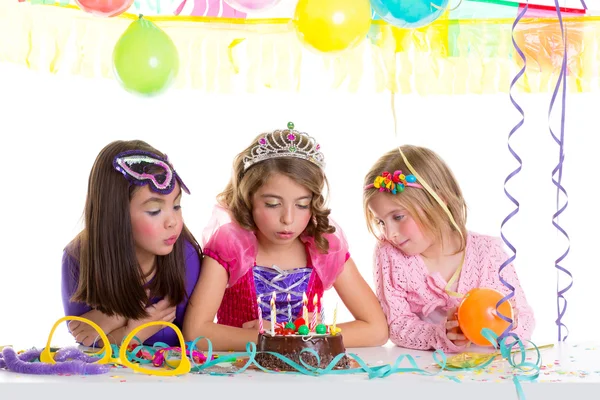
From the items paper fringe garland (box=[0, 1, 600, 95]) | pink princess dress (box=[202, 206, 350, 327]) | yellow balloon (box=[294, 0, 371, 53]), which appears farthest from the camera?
paper fringe garland (box=[0, 1, 600, 95])

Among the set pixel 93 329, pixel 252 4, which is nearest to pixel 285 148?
pixel 252 4

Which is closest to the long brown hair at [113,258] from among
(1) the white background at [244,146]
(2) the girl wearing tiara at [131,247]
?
(2) the girl wearing tiara at [131,247]

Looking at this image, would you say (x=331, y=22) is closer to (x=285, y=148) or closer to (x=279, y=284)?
(x=285, y=148)

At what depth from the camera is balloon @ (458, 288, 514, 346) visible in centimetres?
199

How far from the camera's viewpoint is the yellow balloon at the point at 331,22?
2260mm

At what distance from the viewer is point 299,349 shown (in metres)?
1.79

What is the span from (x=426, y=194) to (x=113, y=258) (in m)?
1.05

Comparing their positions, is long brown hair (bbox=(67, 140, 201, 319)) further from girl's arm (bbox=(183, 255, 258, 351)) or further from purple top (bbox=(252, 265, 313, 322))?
purple top (bbox=(252, 265, 313, 322))

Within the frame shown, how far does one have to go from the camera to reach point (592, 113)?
429 centimetres

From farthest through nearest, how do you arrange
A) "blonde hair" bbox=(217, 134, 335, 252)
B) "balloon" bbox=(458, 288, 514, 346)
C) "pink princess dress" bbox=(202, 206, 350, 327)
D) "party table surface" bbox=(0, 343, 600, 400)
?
"pink princess dress" bbox=(202, 206, 350, 327) → "blonde hair" bbox=(217, 134, 335, 252) → "balloon" bbox=(458, 288, 514, 346) → "party table surface" bbox=(0, 343, 600, 400)

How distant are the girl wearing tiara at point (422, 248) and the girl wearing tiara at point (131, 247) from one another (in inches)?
26.3

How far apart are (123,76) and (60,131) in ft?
5.88

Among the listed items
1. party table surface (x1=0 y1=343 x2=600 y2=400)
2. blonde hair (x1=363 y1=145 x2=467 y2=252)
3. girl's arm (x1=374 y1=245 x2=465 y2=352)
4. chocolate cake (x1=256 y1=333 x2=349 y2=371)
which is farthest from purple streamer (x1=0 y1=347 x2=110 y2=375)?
blonde hair (x1=363 y1=145 x2=467 y2=252)

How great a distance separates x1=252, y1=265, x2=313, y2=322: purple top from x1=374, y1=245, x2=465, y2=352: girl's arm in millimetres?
249
